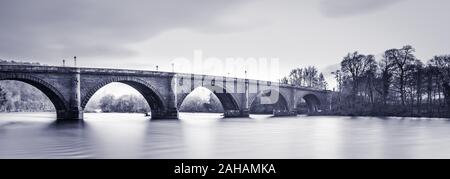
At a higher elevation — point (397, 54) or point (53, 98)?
point (397, 54)

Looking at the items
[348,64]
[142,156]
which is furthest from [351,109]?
[142,156]

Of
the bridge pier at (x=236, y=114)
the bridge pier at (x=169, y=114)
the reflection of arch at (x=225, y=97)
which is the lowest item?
the bridge pier at (x=236, y=114)

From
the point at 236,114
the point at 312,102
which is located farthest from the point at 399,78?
the point at 312,102

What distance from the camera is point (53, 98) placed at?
156 feet

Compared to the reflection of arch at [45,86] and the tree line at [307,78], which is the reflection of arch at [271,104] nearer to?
the tree line at [307,78]

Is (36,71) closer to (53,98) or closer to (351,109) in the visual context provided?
(53,98)

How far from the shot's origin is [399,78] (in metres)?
65.9

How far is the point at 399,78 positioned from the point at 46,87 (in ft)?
179

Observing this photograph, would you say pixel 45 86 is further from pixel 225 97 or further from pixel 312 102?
pixel 312 102

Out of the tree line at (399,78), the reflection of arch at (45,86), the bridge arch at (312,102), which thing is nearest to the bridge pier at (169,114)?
the reflection of arch at (45,86)

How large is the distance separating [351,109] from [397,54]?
51.3 feet

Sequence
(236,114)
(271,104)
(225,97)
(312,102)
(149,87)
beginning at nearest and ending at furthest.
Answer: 1. (149,87)
2. (225,97)
3. (236,114)
4. (312,102)
5. (271,104)

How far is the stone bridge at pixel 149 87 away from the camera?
45.3 m

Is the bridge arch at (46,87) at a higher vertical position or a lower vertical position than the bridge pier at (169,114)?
higher
